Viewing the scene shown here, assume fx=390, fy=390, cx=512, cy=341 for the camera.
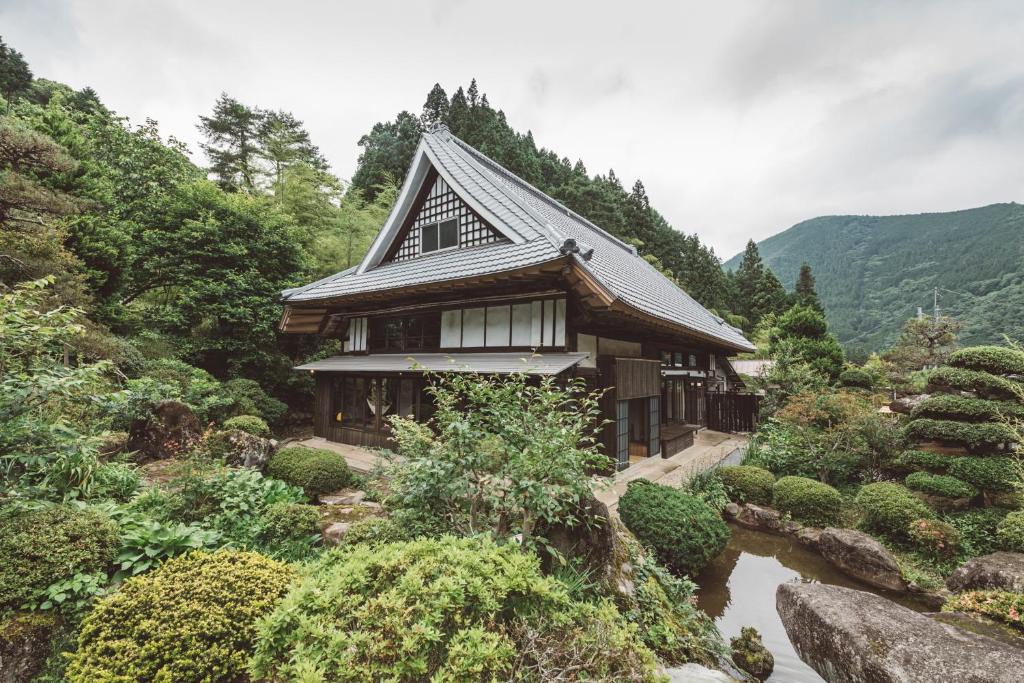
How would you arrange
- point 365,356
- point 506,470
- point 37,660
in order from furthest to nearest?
point 365,356 < point 506,470 < point 37,660

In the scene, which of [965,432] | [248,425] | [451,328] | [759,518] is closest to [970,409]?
[965,432]

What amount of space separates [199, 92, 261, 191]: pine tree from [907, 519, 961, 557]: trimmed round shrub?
30.2 m

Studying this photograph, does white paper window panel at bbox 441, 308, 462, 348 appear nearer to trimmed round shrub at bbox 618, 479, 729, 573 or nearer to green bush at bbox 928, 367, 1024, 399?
trimmed round shrub at bbox 618, 479, 729, 573

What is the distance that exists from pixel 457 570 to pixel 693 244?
38978 millimetres

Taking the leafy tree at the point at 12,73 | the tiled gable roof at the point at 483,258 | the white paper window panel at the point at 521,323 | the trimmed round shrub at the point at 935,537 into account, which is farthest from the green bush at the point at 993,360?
the leafy tree at the point at 12,73

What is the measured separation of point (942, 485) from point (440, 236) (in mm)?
11236

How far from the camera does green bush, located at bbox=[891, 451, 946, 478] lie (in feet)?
22.9

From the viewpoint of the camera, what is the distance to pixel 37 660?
251cm

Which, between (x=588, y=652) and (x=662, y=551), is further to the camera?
(x=662, y=551)

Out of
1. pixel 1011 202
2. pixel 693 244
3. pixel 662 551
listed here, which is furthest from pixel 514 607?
pixel 1011 202

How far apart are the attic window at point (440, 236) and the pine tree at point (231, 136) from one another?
62.8 ft

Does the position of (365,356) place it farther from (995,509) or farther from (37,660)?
(995,509)

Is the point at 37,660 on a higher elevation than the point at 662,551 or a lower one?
higher

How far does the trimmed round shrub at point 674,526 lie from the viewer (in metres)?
5.07
